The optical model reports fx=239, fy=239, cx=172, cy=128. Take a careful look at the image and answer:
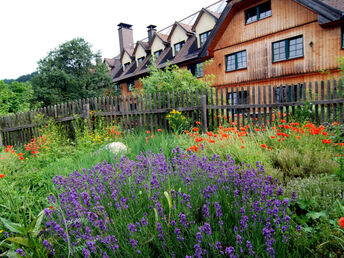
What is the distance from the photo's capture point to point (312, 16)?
40.3 ft

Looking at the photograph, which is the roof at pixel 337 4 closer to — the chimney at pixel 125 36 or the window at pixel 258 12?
the window at pixel 258 12

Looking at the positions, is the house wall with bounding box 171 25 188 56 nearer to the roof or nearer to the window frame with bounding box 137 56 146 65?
the window frame with bounding box 137 56 146 65

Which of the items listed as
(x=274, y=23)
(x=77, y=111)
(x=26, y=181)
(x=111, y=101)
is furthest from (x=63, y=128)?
(x=274, y=23)

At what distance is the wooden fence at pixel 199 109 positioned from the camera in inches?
248

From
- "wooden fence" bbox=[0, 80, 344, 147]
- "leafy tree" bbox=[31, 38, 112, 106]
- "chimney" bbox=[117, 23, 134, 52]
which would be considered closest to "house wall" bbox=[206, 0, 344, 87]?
"wooden fence" bbox=[0, 80, 344, 147]

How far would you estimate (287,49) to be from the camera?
13.6 m

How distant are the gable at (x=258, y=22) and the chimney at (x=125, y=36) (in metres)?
17.2

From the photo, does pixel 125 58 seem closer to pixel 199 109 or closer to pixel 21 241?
pixel 199 109

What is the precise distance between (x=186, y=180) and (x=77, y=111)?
803 centimetres

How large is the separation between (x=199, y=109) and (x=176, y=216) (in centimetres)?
573

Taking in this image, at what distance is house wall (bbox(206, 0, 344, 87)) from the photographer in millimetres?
12055

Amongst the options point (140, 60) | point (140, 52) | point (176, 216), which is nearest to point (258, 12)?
point (140, 52)

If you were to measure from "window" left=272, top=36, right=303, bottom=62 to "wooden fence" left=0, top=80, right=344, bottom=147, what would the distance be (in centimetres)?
565

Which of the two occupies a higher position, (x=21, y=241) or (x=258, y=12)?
(x=258, y=12)
